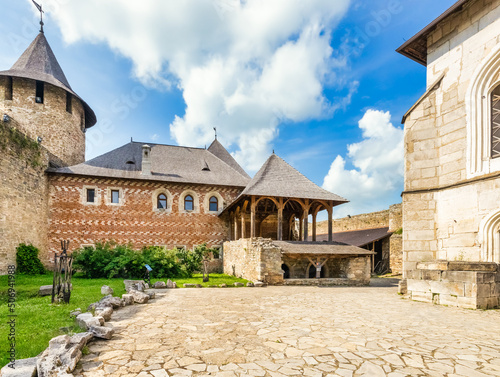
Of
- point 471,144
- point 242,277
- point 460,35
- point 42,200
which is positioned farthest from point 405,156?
point 42,200

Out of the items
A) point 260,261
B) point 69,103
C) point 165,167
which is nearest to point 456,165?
point 260,261

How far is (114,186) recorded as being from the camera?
17.4 metres

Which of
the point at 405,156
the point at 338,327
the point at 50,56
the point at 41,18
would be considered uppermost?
the point at 41,18

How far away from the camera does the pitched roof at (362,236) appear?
1903 centimetres

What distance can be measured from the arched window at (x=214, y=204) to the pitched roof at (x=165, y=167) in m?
1.07

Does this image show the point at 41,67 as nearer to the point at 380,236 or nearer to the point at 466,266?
the point at 466,266

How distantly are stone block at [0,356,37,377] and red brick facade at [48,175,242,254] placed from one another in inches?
588

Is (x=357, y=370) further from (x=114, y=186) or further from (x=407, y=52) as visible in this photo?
(x=114, y=186)

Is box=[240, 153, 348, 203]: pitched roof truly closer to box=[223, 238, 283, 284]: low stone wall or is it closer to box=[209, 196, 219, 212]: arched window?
box=[223, 238, 283, 284]: low stone wall

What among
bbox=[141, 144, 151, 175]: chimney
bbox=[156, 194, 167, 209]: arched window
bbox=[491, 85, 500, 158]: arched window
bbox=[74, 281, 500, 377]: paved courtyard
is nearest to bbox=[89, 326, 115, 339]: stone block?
bbox=[74, 281, 500, 377]: paved courtyard

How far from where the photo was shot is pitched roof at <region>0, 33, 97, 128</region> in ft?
58.2

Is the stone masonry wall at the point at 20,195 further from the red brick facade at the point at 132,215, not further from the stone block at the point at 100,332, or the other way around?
the stone block at the point at 100,332

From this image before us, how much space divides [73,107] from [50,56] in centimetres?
439

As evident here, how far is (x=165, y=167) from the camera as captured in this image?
1891 centimetres
